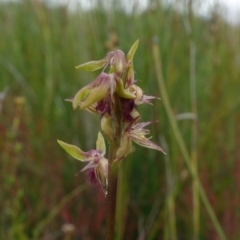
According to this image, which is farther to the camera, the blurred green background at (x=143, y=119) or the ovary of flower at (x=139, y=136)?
the blurred green background at (x=143, y=119)

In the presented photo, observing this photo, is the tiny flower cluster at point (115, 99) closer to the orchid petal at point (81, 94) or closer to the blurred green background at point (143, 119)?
the orchid petal at point (81, 94)

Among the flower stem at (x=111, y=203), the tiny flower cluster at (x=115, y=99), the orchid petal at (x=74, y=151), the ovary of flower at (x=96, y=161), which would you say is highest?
the tiny flower cluster at (x=115, y=99)

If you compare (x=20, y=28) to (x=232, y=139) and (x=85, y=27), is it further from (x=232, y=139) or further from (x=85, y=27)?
(x=232, y=139)

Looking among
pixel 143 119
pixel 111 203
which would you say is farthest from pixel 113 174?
pixel 143 119

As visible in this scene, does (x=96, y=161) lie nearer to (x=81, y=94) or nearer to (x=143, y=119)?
(x=81, y=94)

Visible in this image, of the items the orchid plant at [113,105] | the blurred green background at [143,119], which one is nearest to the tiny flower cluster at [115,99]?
the orchid plant at [113,105]

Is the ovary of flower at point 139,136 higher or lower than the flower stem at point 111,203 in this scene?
higher

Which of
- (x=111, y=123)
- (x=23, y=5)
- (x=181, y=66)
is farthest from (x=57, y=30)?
(x=111, y=123)

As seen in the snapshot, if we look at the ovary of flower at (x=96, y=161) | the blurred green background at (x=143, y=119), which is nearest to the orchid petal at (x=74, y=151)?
the ovary of flower at (x=96, y=161)
